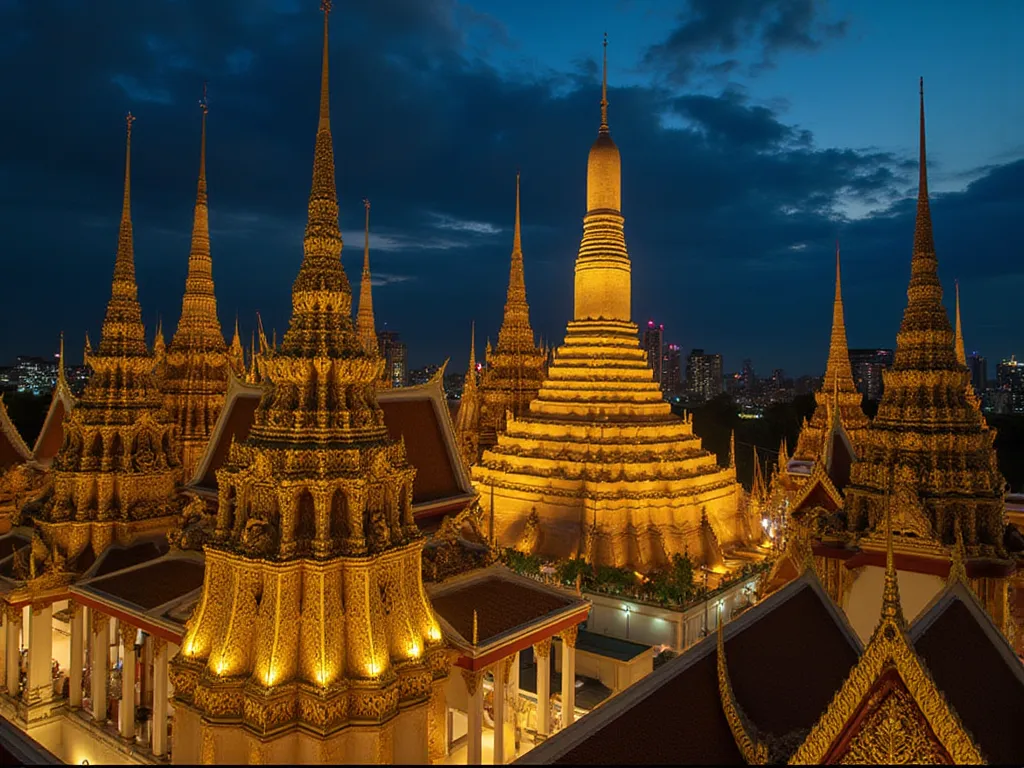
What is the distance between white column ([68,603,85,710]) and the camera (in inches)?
550

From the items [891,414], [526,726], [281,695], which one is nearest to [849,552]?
[891,414]

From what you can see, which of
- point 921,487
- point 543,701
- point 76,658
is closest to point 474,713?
point 543,701

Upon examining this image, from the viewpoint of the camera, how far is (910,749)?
16.1 feet

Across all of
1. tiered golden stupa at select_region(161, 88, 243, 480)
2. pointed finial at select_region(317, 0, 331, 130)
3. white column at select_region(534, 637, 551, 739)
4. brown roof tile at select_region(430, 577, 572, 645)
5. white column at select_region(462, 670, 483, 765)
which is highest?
pointed finial at select_region(317, 0, 331, 130)

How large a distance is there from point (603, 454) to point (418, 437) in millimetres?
11081

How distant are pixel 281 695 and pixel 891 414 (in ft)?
36.4

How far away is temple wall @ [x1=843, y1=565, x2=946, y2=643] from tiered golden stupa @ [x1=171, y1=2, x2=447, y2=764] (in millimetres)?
7464

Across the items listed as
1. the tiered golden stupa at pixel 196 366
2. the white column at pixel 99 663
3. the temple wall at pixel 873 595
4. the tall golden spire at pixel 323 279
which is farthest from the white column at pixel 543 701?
the tiered golden stupa at pixel 196 366

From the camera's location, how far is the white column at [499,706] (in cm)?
1110

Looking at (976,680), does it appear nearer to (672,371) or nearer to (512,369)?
(512,369)

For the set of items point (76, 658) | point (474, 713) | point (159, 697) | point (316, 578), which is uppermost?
point (316, 578)

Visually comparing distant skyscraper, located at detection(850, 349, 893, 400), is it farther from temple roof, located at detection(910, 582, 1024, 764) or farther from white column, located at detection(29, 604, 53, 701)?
white column, located at detection(29, 604, 53, 701)

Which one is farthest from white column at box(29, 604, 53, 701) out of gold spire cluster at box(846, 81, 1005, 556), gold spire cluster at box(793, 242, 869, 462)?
gold spire cluster at box(793, 242, 869, 462)

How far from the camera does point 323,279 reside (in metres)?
9.76
